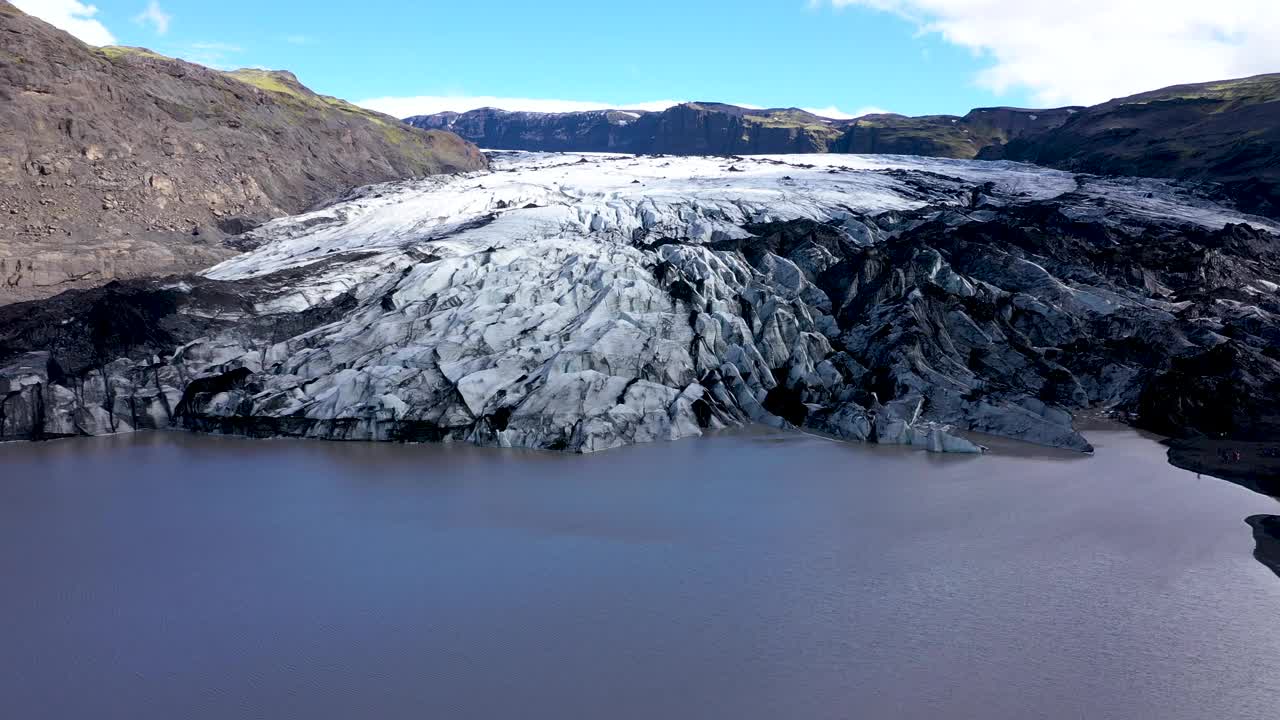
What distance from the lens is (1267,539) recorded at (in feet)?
51.6

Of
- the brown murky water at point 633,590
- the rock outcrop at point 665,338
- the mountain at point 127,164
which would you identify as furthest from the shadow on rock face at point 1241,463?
the mountain at point 127,164

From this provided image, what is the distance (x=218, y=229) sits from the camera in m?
38.6

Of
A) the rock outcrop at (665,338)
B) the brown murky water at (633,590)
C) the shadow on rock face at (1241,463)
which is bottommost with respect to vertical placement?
the brown murky water at (633,590)

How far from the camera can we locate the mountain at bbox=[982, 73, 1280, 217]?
49.9 m

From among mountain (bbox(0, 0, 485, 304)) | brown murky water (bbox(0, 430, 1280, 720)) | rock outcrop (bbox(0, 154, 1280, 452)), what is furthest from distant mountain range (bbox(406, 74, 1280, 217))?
mountain (bbox(0, 0, 485, 304))

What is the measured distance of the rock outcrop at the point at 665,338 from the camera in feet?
75.9

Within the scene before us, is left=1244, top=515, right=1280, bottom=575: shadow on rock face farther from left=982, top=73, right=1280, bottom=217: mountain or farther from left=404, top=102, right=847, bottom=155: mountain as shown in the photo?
left=404, top=102, right=847, bottom=155: mountain

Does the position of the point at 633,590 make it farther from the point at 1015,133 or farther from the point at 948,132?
the point at 1015,133

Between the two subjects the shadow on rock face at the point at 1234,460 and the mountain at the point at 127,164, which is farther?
the mountain at the point at 127,164

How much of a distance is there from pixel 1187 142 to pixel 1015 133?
879 inches

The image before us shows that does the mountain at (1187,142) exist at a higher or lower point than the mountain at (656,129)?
lower

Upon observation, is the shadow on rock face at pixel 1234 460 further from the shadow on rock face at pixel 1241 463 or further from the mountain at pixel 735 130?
the mountain at pixel 735 130

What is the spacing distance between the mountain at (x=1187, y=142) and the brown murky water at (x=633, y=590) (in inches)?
1518

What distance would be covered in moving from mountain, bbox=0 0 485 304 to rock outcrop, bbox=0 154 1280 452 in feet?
13.6
